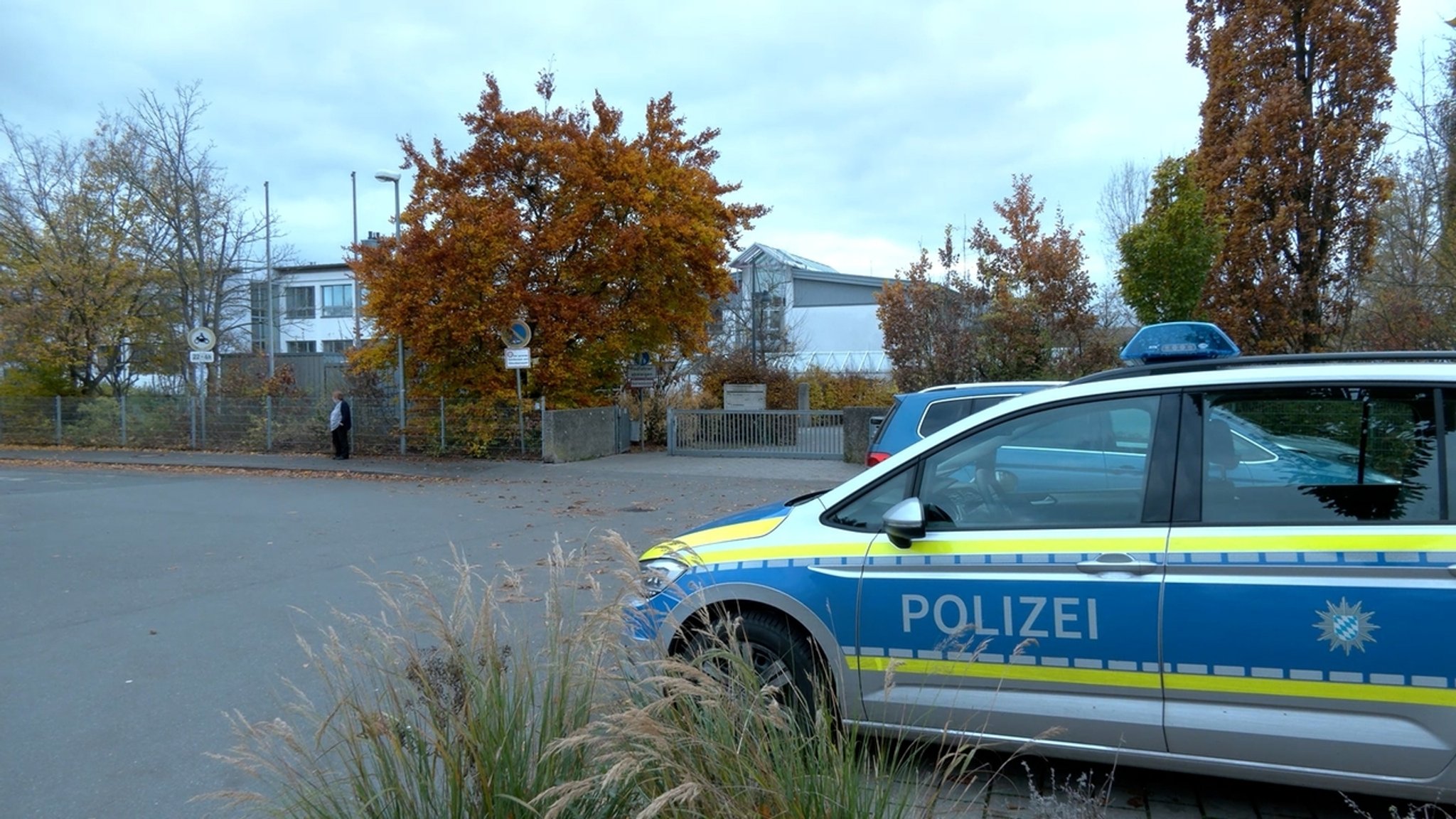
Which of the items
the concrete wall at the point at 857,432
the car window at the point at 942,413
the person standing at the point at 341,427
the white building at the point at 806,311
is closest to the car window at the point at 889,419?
the car window at the point at 942,413

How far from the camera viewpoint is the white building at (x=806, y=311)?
112ft

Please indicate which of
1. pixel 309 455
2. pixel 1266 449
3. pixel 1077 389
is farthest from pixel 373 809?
pixel 309 455

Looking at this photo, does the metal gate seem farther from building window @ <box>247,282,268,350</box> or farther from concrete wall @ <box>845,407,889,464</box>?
building window @ <box>247,282,268,350</box>

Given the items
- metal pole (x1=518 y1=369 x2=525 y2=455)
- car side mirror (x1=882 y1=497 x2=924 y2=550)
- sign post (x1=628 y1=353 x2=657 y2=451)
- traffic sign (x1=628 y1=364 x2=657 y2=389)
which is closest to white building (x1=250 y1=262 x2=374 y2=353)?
sign post (x1=628 y1=353 x2=657 y2=451)

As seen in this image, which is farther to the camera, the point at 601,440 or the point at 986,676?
the point at 601,440

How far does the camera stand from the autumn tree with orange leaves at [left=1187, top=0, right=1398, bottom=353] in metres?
15.7

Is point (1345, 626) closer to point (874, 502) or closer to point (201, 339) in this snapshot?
point (874, 502)

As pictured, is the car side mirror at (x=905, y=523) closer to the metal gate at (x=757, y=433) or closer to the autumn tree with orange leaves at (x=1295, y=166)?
the autumn tree with orange leaves at (x=1295, y=166)

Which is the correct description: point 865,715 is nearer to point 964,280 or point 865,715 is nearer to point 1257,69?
point 1257,69

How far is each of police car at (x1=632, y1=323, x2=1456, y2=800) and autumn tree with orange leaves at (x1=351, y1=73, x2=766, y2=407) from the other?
1697 cm

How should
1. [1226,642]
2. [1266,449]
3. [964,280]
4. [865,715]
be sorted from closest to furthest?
[1226,642], [1266,449], [865,715], [964,280]

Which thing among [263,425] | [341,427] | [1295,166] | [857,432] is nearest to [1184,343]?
[1295,166]

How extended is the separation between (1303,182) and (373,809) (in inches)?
696

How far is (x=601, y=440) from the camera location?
22.9 meters
